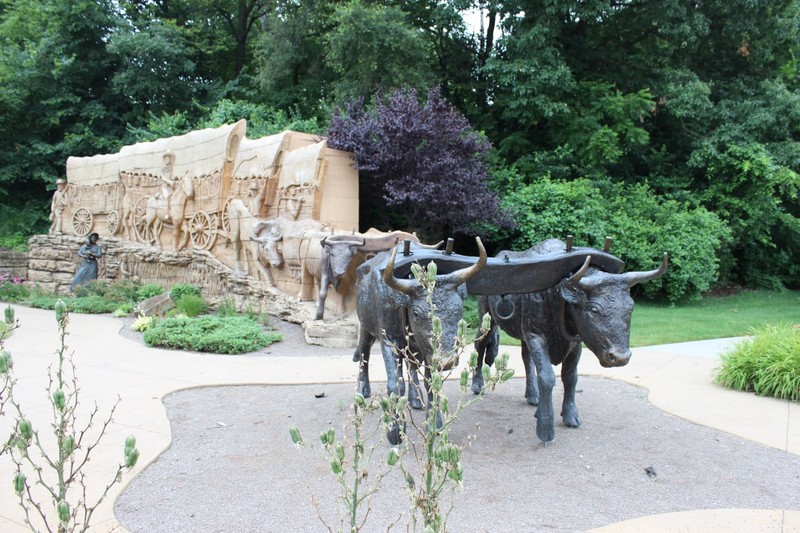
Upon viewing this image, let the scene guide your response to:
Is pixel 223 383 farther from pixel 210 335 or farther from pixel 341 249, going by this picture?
pixel 341 249

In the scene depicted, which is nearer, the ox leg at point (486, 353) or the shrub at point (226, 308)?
the ox leg at point (486, 353)

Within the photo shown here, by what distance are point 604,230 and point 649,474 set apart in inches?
424

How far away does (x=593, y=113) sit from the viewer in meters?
16.0

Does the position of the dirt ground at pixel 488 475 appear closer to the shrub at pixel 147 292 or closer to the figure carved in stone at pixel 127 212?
the shrub at pixel 147 292

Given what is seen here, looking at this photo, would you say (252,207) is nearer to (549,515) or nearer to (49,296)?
(49,296)

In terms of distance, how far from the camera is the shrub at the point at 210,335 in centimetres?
921

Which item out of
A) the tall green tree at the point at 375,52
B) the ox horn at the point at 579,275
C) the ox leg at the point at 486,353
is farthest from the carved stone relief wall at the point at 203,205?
the ox horn at the point at 579,275

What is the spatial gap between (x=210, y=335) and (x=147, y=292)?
585cm

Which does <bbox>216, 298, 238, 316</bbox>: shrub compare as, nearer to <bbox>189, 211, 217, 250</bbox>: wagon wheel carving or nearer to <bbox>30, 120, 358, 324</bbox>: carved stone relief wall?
<bbox>30, 120, 358, 324</bbox>: carved stone relief wall

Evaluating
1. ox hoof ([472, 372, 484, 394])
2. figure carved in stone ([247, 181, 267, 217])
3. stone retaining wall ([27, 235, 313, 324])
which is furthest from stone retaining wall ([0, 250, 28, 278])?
ox hoof ([472, 372, 484, 394])

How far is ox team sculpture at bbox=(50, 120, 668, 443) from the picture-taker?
14.7ft

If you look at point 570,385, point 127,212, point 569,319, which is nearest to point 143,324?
point 127,212

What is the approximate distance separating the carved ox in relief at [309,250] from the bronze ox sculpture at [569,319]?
463cm

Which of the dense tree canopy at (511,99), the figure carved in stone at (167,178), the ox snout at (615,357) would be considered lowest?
the ox snout at (615,357)
